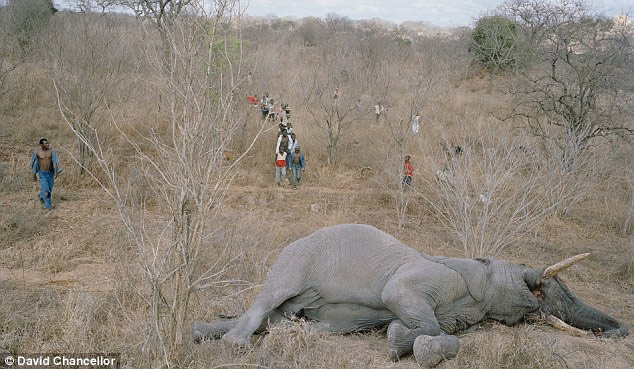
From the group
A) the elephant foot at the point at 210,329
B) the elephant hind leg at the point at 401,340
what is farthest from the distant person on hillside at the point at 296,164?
the elephant hind leg at the point at 401,340

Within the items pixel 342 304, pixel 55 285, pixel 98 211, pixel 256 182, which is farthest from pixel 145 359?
pixel 256 182

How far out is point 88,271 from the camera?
24.7 feet

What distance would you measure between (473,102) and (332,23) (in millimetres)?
32961

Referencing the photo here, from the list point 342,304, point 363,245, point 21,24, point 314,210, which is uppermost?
point 21,24

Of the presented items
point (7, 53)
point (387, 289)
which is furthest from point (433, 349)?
point (7, 53)

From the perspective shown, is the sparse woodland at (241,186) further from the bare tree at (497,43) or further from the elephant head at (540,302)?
the bare tree at (497,43)

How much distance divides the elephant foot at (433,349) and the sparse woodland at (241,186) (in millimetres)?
88

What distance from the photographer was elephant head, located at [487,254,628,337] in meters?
4.84

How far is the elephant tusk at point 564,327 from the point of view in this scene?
188 inches

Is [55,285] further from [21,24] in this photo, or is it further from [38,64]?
[21,24]

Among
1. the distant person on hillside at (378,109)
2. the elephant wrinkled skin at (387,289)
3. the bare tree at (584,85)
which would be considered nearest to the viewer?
the elephant wrinkled skin at (387,289)

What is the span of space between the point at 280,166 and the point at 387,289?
9359mm

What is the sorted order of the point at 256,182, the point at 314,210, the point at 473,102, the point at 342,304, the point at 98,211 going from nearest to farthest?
the point at 342,304 → the point at 98,211 → the point at 314,210 → the point at 256,182 → the point at 473,102

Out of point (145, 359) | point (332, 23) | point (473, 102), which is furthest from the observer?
point (332, 23)
